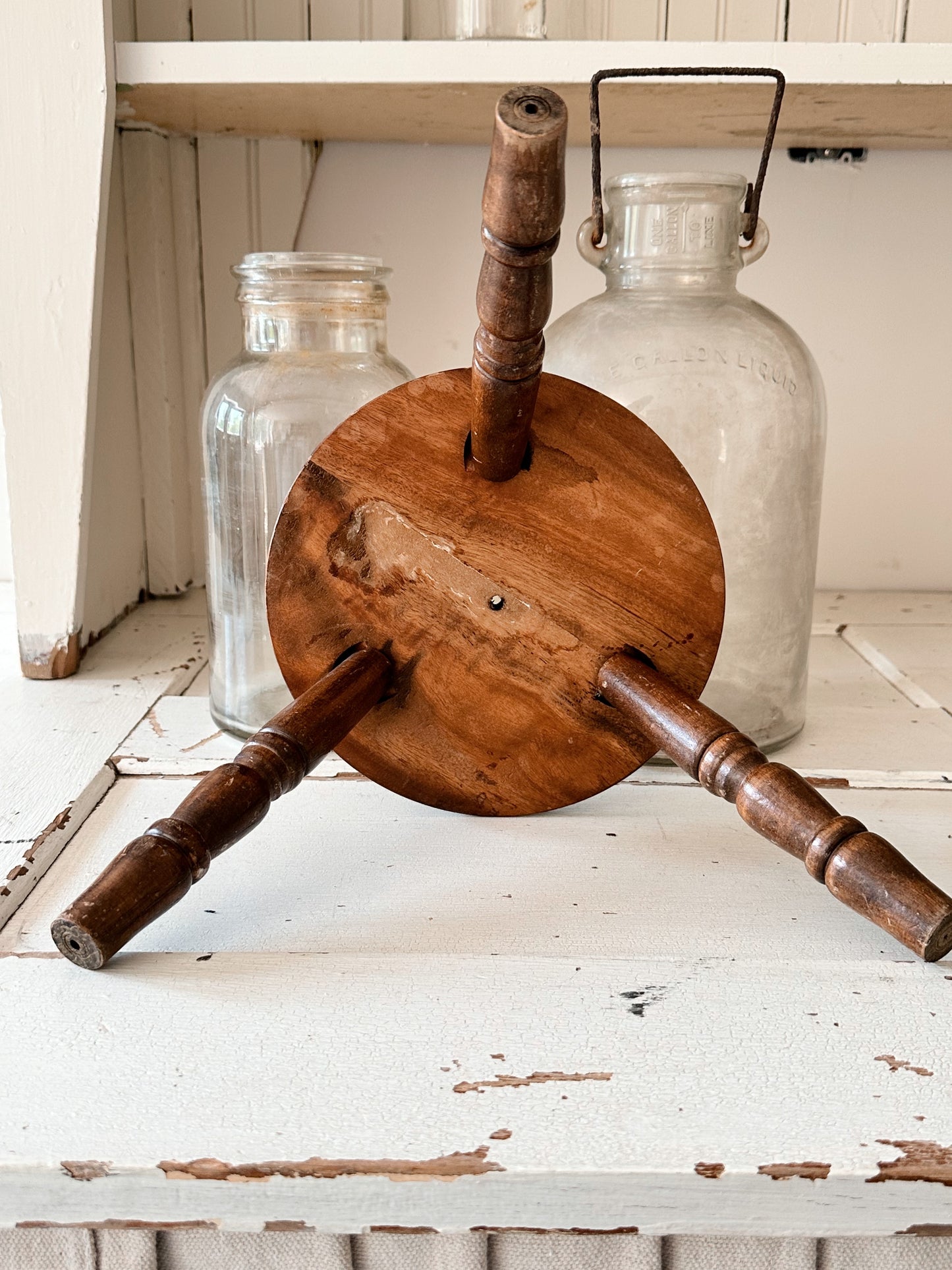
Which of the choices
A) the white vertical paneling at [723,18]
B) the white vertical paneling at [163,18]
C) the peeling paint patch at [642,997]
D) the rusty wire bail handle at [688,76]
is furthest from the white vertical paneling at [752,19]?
the peeling paint patch at [642,997]

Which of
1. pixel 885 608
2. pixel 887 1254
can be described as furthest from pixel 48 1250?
pixel 885 608

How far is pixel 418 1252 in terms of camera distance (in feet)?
1.09

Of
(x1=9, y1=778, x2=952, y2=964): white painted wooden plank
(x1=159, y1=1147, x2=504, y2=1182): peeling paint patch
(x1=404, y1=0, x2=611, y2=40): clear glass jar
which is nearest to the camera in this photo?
(x1=159, y1=1147, x2=504, y2=1182): peeling paint patch

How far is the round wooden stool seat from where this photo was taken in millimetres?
472

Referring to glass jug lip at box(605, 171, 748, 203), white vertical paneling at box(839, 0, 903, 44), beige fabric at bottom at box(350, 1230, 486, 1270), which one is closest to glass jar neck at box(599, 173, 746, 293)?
glass jug lip at box(605, 171, 748, 203)

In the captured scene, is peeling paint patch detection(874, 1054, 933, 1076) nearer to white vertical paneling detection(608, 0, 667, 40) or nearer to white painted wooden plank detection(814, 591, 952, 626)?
white painted wooden plank detection(814, 591, 952, 626)

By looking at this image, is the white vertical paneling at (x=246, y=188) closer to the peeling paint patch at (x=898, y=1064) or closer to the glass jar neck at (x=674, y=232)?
the glass jar neck at (x=674, y=232)

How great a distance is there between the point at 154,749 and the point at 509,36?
47 cm

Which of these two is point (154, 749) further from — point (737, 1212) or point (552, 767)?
point (737, 1212)

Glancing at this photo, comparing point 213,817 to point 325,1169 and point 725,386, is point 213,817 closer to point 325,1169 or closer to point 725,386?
point 325,1169

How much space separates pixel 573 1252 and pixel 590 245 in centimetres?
47

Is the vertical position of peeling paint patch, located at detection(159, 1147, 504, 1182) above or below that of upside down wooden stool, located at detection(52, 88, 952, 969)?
below

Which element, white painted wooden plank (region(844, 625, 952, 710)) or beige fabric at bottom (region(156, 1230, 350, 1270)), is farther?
white painted wooden plank (region(844, 625, 952, 710))

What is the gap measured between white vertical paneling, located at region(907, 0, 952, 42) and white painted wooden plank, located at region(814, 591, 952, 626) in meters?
0.42
